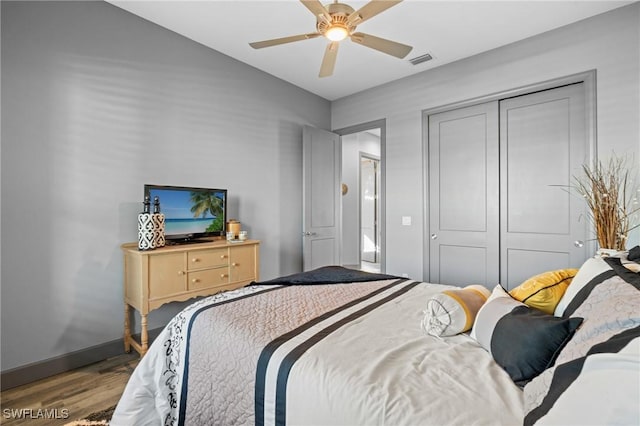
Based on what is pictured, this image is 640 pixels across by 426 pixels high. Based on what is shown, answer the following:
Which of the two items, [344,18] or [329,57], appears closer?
[344,18]

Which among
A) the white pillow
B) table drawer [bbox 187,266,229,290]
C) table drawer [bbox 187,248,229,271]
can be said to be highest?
the white pillow

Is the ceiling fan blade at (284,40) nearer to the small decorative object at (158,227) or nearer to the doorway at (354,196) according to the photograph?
the small decorative object at (158,227)

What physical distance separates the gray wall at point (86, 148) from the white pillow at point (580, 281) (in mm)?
2922

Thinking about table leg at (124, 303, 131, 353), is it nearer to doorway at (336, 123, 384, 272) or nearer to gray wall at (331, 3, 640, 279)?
gray wall at (331, 3, 640, 279)

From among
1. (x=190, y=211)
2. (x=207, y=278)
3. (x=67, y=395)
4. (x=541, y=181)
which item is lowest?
(x=67, y=395)

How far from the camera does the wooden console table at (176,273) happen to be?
236 centimetres

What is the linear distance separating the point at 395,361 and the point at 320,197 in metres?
3.30

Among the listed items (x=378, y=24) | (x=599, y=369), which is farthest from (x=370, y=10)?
(x=599, y=369)

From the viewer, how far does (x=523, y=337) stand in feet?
3.31

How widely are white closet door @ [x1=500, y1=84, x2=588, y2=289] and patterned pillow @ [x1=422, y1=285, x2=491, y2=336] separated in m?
2.17

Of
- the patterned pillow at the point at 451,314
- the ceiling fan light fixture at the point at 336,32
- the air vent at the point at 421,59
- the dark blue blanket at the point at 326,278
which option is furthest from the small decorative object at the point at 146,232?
the air vent at the point at 421,59

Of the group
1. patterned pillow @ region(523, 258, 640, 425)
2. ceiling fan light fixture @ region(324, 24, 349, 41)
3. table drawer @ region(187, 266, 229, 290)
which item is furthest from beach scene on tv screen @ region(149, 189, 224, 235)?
patterned pillow @ region(523, 258, 640, 425)

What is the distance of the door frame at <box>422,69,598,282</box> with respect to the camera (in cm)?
273

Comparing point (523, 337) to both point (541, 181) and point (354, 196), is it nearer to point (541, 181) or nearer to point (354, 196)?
point (541, 181)
